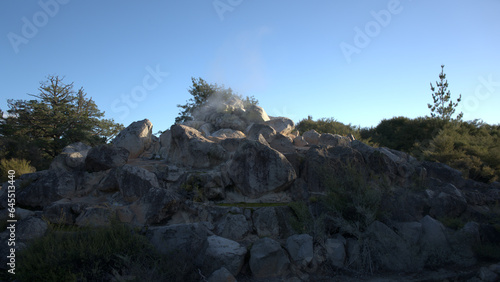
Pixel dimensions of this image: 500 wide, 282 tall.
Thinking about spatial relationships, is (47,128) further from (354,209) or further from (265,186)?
(354,209)

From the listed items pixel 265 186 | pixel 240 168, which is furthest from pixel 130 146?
pixel 265 186

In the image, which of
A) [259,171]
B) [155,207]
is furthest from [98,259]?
[259,171]

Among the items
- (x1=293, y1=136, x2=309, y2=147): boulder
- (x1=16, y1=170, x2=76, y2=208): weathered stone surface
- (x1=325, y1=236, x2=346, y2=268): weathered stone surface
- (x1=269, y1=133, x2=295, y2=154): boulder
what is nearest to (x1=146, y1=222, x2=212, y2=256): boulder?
(x1=325, y1=236, x2=346, y2=268): weathered stone surface

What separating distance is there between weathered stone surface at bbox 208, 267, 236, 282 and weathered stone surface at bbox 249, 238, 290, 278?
0.58 metres

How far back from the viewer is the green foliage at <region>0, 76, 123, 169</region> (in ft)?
45.0

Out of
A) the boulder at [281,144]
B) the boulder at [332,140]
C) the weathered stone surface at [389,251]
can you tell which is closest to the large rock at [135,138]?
the boulder at [281,144]

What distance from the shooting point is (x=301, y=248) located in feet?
20.2

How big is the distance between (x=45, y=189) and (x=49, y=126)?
Answer: 908 centimetres

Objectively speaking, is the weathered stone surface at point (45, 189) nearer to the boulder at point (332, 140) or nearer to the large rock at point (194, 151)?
the large rock at point (194, 151)

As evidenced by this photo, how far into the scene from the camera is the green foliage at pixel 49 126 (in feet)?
45.0

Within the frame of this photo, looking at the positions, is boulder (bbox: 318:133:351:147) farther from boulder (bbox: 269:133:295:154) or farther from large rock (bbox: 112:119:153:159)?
large rock (bbox: 112:119:153:159)

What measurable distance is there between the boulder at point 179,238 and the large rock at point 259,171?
7.02 ft

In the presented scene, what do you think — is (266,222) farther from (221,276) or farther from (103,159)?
(103,159)

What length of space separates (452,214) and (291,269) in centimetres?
450
